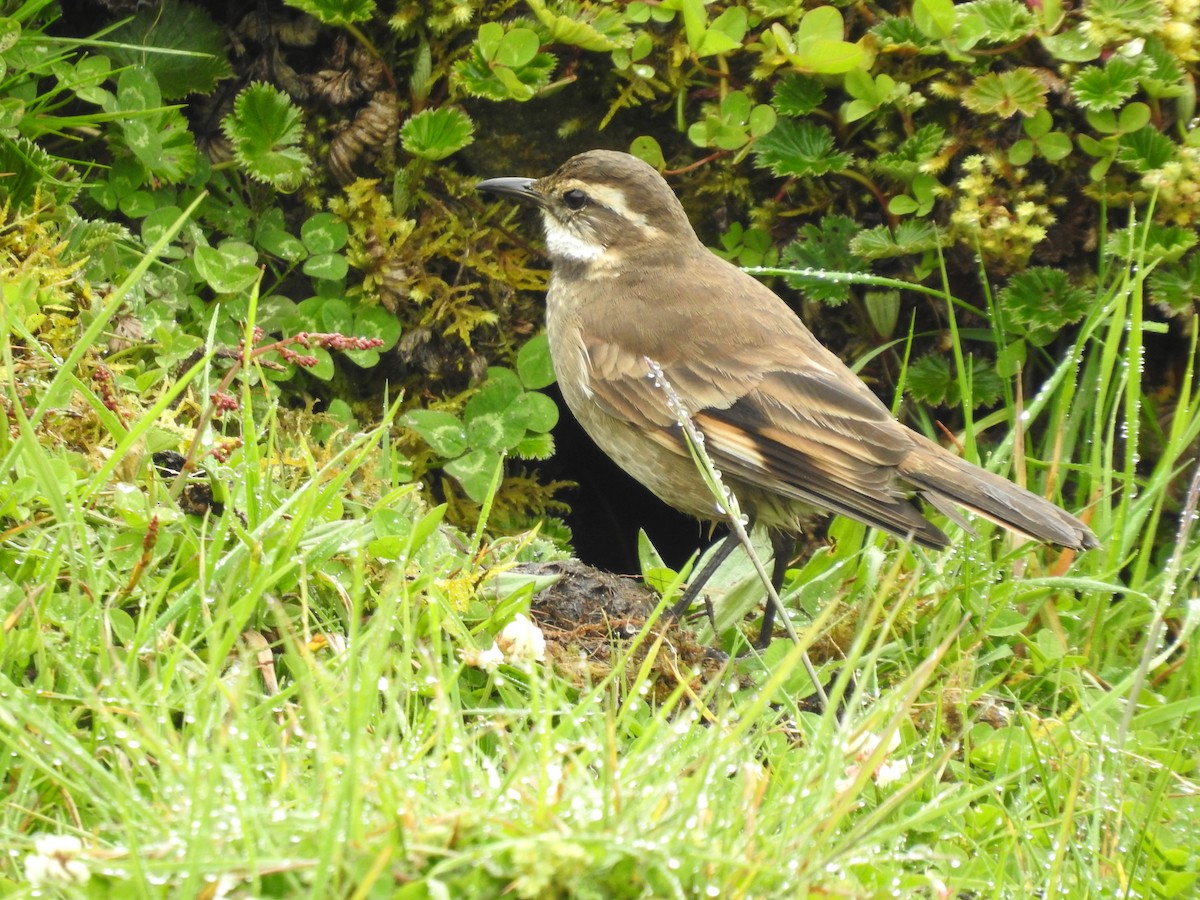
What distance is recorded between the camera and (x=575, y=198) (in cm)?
557

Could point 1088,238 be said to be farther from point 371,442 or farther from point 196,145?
point 196,145

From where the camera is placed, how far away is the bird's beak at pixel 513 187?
5.58 metres

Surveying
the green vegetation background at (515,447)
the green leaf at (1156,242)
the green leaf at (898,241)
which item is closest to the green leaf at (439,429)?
the green vegetation background at (515,447)

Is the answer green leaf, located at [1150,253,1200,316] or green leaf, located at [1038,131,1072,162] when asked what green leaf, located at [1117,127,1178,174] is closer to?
green leaf, located at [1038,131,1072,162]

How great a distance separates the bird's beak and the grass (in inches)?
52.3

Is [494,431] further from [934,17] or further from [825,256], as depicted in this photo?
[934,17]

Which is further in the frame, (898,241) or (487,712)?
(898,241)

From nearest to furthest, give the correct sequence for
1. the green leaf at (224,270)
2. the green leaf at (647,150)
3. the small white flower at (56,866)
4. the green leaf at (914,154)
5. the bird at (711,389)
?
the small white flower at (56,866), the bird at (711,389), the green leaf at (224,270), the green leaf at (914,154), the green leaf at (647,150)

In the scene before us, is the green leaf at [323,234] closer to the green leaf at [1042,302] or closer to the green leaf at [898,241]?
the green leaf at [898,241]

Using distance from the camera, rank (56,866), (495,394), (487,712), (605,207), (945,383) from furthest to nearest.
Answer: (495,394), (945,383), (605,207), (487,712), (56,866)

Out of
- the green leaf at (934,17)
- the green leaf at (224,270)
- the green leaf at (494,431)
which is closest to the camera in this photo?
the green leaf at (224,270)

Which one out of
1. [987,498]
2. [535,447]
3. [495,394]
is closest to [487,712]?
[987,498]

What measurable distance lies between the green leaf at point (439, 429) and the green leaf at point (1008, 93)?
249 cm

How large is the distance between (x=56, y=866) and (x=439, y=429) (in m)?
3.58
